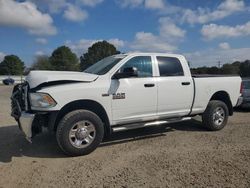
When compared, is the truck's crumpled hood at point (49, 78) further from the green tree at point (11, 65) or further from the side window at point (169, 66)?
the green tree at point (11, 65)

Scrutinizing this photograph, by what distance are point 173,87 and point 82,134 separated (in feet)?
7.95

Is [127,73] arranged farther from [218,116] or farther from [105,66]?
[218,116]

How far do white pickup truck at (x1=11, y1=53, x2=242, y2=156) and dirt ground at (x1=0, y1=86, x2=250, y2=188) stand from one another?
1.42 ft

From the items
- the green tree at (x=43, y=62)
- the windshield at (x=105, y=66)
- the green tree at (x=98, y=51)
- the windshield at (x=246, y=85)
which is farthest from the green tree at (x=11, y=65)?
the windshield at (x=105, y=66)

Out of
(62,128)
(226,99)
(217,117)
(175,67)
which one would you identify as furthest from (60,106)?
(226,99)

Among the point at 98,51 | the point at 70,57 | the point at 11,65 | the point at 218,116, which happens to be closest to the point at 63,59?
the point at 70,57

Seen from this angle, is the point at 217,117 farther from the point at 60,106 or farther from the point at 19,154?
the point at 19,154

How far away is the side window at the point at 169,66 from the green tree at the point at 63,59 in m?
65.2

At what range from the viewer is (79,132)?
17.9 ft

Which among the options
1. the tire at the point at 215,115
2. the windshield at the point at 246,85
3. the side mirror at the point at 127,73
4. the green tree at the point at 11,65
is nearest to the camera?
the side mirror at the point at 127,73

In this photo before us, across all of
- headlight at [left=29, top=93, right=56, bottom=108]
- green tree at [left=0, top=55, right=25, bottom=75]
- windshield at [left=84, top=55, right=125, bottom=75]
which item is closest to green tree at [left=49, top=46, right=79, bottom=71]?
green tree at [left=0, top=55, right=25, bottom=75]

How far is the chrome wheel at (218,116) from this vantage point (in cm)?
754

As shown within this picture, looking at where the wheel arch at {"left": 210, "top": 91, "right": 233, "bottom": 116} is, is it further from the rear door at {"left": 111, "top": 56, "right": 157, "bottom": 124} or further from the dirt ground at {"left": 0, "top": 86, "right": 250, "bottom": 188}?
the rear door at {"left": 111, "top": 56, "right": 157, "bottom": 124}

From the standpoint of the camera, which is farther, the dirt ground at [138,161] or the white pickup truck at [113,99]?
the white pickup truck at [113,99]
